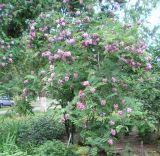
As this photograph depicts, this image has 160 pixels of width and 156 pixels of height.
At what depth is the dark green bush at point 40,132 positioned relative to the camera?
6309mm

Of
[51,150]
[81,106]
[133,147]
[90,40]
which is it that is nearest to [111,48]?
[90,40]

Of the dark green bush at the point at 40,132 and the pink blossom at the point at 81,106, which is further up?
the pink blossom at the point at 81,106

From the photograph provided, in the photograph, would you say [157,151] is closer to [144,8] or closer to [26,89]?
[26,89]

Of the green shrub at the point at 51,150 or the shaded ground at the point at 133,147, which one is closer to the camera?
the green shrub at the point at 51,150

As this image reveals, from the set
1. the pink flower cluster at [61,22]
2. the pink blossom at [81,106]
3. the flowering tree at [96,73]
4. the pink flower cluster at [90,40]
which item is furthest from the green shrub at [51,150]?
the pink flower cluster at [61,22]

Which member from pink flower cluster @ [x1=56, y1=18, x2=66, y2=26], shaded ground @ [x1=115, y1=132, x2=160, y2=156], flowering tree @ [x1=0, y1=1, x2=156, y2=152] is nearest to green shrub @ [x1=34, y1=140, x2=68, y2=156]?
flowering tree @ [x1=0, y1=1, x2=156, y2=152]

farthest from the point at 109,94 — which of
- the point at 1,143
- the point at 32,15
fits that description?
the point at 32,15

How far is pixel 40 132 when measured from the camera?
6.75 m

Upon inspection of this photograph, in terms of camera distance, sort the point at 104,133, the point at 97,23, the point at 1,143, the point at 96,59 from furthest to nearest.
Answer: the point at 1,143
the point at 97,23
the point at 96,59
the point at 104,133

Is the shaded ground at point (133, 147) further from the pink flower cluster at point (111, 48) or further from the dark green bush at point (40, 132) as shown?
the pink flower cluster at point (111, 48)

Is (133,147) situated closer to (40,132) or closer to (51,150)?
(40,132)

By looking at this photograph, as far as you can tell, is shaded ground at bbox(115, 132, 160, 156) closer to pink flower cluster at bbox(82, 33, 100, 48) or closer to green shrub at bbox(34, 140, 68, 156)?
green shrub at bbox(34, 140, 68, 156)

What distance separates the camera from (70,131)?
18.9 feet

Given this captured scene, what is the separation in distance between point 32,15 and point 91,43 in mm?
3042
